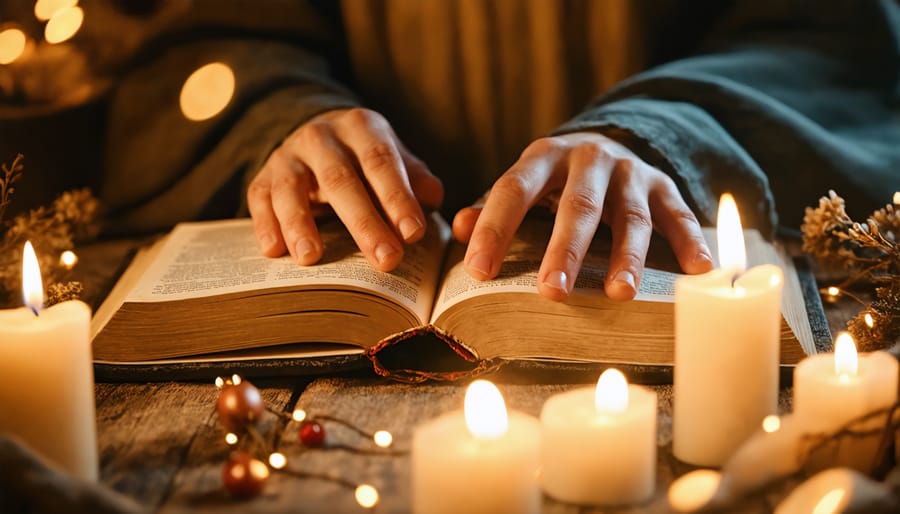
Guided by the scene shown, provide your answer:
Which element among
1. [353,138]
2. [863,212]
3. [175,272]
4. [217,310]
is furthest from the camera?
[863,212]

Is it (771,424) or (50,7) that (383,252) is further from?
(50,7)

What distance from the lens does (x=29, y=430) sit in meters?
0.85

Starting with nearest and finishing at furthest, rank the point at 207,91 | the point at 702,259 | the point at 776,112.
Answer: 1. the point at 702,259
2. the point at 776,112
3. the point at 207,91

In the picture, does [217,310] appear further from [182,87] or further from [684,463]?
[182,87]

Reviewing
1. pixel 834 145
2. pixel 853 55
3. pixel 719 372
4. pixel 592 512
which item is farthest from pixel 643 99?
pixel 592 512

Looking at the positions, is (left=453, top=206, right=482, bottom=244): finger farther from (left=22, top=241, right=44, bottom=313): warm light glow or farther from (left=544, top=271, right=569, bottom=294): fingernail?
(left=22, top=241, right=44, bottom=313): warm light glow

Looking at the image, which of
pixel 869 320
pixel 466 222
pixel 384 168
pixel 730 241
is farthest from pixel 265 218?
pixel 869 320

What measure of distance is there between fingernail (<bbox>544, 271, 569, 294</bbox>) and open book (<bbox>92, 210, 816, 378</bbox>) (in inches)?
1.1

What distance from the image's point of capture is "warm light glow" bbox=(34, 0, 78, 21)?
5.07ft

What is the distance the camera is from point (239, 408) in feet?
3.06

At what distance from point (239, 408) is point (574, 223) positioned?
43cm

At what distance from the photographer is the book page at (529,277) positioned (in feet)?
3.65

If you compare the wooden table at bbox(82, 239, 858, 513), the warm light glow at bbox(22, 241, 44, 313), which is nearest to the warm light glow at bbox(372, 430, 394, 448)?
the wooden table at bbox(82, 239, 858, 513)

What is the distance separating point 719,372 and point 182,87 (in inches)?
46.5
